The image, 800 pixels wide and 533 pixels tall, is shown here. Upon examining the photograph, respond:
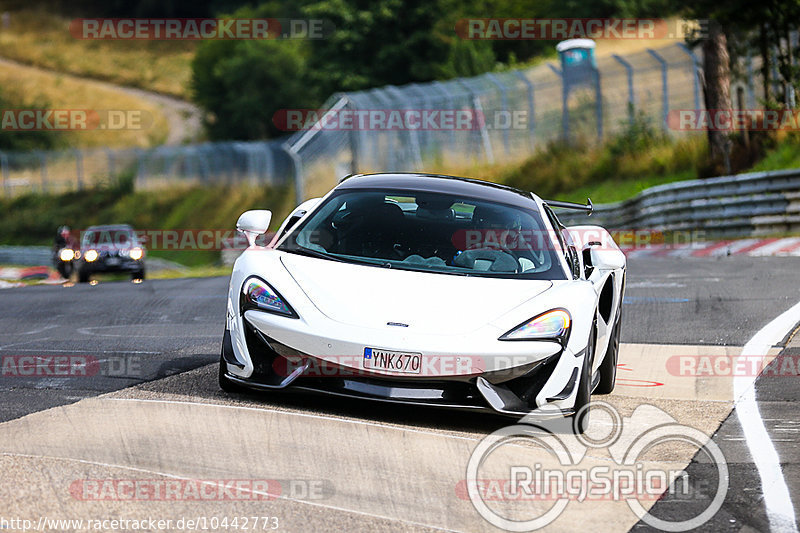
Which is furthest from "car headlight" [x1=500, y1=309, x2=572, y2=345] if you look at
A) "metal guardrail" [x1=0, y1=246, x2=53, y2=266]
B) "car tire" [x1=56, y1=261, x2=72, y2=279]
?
"metal guardrail" [x1=0, y1=246, x2=53, y2=266]

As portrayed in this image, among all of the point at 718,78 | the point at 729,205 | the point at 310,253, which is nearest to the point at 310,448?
the point at 310,253

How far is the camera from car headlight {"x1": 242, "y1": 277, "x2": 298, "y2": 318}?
6.59 m

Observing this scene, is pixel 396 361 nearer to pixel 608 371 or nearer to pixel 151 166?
pixel 608 371

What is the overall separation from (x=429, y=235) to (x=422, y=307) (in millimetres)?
1105

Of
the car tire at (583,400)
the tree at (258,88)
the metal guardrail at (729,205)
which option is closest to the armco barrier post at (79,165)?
the tree at (258,88)

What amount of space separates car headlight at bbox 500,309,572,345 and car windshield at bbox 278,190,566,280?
1.77 feet

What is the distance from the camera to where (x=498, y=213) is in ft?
25.6

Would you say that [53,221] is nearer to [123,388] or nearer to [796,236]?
[796,236]

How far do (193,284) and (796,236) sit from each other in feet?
33.5

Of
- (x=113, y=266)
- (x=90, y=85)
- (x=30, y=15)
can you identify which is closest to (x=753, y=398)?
(x=113, y=266)

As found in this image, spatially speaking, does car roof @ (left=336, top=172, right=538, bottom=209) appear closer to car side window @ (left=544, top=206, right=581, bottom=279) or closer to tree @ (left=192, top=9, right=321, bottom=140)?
car side window @ (left=544, top=206, right=581, bottom=279)

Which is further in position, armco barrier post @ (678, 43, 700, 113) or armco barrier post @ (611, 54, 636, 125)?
armco barrier post @ (611, 54, 636, 125)

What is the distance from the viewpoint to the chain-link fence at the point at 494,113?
29547 millimetres

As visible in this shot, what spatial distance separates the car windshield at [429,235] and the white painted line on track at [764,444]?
134 centimetres
